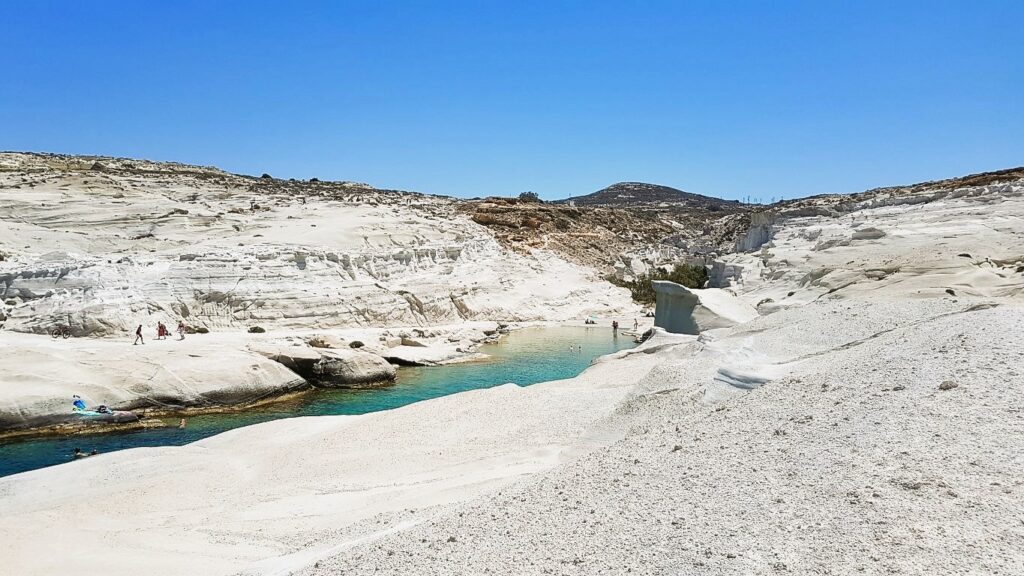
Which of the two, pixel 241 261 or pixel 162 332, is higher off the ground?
pixel 241 261

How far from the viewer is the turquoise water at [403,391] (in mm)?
15586

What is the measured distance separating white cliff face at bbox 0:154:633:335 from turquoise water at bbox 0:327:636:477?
5863 millimetres

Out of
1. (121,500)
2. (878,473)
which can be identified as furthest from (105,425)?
(878,473)

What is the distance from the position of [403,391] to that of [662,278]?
3292cm

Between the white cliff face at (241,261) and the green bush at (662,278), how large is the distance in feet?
6.38

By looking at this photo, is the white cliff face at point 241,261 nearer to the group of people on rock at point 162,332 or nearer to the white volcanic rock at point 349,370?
the group of people on rock at point 162,332

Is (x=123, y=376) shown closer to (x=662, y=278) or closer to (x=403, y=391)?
(x=403, y=391)

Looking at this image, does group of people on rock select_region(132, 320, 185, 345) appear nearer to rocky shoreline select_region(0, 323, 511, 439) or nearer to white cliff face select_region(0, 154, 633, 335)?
rocky shoreline select_region(0, 323, 511, 439)

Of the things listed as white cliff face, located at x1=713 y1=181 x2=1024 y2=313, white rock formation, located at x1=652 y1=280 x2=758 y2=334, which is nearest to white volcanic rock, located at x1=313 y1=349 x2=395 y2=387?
white rock formation, located at x1=652 y1=280 x2=758 y2=334

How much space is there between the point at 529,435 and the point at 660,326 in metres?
15.7

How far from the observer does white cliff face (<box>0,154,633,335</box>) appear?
977 inches

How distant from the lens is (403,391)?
22719mm

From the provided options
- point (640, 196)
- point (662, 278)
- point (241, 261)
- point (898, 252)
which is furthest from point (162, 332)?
point (640, 196)

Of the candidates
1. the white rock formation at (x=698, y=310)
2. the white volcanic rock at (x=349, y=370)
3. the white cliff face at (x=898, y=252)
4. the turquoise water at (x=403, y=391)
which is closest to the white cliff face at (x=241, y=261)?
the white volcanic rock at (x=349, y=370)
